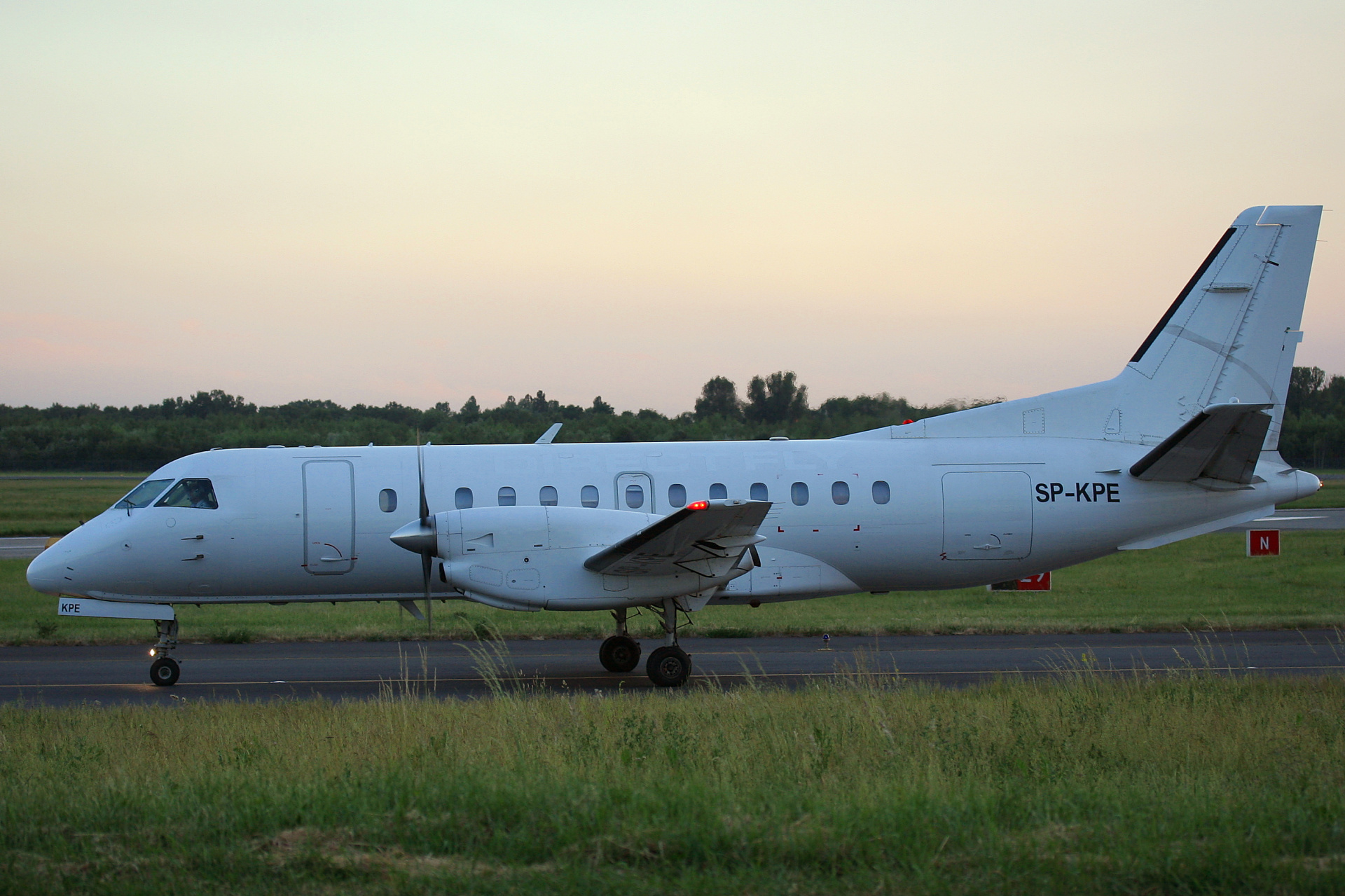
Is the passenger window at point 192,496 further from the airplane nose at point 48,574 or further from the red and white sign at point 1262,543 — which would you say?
the red and white sign at point 1262,543

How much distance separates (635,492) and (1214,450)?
8.13 m

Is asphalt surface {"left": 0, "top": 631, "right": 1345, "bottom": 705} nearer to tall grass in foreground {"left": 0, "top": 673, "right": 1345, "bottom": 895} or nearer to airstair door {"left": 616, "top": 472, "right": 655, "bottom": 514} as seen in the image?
airstair door {"left": 616, "top": 472, "right": 655, "bottom": 514}

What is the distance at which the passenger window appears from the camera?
48.5ft

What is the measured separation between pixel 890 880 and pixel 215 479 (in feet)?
40.4

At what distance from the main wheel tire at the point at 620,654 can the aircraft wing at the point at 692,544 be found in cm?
215

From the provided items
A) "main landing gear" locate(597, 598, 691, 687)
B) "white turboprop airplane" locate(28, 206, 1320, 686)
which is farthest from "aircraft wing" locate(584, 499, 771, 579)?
"main landing gear" locate(597, 598, 691, 687)

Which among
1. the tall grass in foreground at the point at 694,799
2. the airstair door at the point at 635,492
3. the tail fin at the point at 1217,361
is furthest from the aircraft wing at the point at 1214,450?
the airstair door at the point at 635,492

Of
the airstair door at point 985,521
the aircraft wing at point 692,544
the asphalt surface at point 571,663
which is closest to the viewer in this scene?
the aircraft wing at point 692,544

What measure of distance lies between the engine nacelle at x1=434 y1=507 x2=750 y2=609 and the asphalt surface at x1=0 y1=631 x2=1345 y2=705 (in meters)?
1.12

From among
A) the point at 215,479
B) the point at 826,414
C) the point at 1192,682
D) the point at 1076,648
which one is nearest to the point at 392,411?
the point at 826,414

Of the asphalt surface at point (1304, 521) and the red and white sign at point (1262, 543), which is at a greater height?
the red and white sign at point (1262, 543)

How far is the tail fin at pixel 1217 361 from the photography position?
52.5ft

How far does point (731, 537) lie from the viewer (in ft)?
44.1

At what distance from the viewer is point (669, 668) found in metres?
13.8
